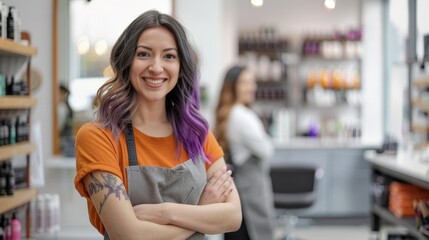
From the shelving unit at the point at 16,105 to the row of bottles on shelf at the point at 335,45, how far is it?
16.8 feet

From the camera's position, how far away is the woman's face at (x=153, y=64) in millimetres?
1948

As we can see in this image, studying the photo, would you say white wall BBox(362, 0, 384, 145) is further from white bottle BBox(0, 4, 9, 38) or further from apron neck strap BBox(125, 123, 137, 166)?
apron neck strap BBox(125, 123, 137, 166)

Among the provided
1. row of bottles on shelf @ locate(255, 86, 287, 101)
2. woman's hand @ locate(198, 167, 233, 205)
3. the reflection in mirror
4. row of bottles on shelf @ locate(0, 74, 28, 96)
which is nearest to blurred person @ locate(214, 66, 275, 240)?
the reflection in mirror

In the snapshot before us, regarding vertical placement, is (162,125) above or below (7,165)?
above

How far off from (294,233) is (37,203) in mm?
4077

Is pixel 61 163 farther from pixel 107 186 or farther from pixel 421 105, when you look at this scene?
pixel 421 105

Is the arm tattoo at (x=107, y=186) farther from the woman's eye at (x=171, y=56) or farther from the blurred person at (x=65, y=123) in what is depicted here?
the blurred person at (x=65, y=123)

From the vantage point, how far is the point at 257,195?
4.71 metres

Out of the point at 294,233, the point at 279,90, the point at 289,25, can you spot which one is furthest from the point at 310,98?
the point at 294,233

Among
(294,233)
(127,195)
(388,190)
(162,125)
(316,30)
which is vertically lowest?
(294,233)

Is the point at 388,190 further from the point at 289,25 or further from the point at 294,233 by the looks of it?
the point at 289,25


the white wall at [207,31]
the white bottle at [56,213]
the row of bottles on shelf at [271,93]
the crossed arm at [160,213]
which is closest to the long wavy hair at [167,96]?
the crossed arm at [160,213]

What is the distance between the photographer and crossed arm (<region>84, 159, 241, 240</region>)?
6.12 feet

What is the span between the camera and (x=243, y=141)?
4645mm
